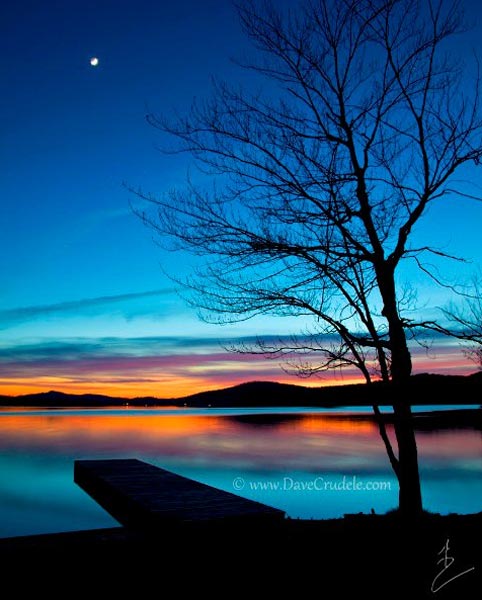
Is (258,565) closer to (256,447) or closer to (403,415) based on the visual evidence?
(403,415)

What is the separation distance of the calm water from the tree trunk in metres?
9.54

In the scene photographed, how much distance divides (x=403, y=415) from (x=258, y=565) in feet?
11.0

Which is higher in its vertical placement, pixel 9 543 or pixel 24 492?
pixel 9 543

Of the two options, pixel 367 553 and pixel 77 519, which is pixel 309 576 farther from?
pixel 77 519

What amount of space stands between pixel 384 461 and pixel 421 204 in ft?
81.8

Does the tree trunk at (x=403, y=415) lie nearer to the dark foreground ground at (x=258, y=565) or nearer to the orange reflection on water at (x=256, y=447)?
the dark foreground ground at (x=258, y=565)

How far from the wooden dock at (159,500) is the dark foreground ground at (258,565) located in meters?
1.02

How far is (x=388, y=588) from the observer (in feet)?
16.0

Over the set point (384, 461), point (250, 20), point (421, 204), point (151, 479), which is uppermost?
point (250, 20)

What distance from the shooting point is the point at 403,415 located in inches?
304

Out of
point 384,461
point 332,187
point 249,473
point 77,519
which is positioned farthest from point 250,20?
point 384,461
